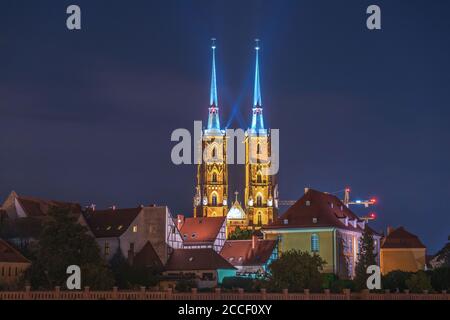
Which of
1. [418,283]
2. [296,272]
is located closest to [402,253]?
[418,283]

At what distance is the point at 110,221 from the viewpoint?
11956cm

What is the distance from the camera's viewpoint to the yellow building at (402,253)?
139750 millimetres

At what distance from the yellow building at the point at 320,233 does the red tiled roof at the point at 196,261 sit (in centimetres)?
862

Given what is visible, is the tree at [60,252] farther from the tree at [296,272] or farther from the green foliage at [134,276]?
the tree at [296,272]

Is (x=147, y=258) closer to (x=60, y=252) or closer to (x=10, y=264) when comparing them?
(x=10, y=264)

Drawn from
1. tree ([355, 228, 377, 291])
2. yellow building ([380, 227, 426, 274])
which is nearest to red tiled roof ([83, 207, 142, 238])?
tree ([355, 228, 377, 291])

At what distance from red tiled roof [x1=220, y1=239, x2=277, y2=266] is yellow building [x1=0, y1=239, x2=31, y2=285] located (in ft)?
105

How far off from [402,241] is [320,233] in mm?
30140

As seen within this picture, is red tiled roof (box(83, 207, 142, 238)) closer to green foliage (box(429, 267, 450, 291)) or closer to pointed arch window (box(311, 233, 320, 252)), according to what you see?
pointed arch window (box(311, 233, 320, 252))

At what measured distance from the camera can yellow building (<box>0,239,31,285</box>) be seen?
303ft

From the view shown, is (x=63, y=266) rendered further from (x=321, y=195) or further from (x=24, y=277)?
(x=321, y=195)

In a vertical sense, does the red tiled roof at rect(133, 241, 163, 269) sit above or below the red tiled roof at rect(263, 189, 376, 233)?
below
